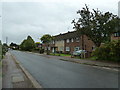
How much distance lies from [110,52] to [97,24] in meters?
7.59

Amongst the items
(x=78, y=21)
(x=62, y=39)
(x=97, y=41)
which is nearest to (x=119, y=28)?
(x=97, y=41)

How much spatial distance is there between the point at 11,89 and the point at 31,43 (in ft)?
233

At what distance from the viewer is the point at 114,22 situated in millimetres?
20938

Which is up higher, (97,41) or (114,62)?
(97,41)

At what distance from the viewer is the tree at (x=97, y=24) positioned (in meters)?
21.2

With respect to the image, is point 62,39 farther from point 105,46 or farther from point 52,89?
point 52,89

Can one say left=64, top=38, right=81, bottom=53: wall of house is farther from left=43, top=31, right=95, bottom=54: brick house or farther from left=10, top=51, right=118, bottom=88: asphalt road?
left=10, top=51, right=118, bottom=88: asphalt road

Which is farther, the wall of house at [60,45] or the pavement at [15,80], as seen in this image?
the wall of house at [60,45]

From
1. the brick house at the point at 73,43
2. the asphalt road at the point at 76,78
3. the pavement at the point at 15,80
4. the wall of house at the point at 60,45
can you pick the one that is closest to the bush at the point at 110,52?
the asphalt road at the point at 76,78

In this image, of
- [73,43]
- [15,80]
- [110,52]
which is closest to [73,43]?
[73,43]

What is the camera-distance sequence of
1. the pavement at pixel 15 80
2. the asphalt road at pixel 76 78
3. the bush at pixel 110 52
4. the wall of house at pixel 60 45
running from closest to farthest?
the pavement at pixel 15 80
the asphalt road at pixel 76 78
the bush at pixel 110 52
the wall of house at pixel 60 45

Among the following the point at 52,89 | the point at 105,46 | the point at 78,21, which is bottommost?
the point at 52,89

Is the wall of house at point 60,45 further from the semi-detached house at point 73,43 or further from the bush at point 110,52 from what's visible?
the bush at point 110,52

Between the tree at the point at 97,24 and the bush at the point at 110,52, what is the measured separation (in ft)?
16.0
